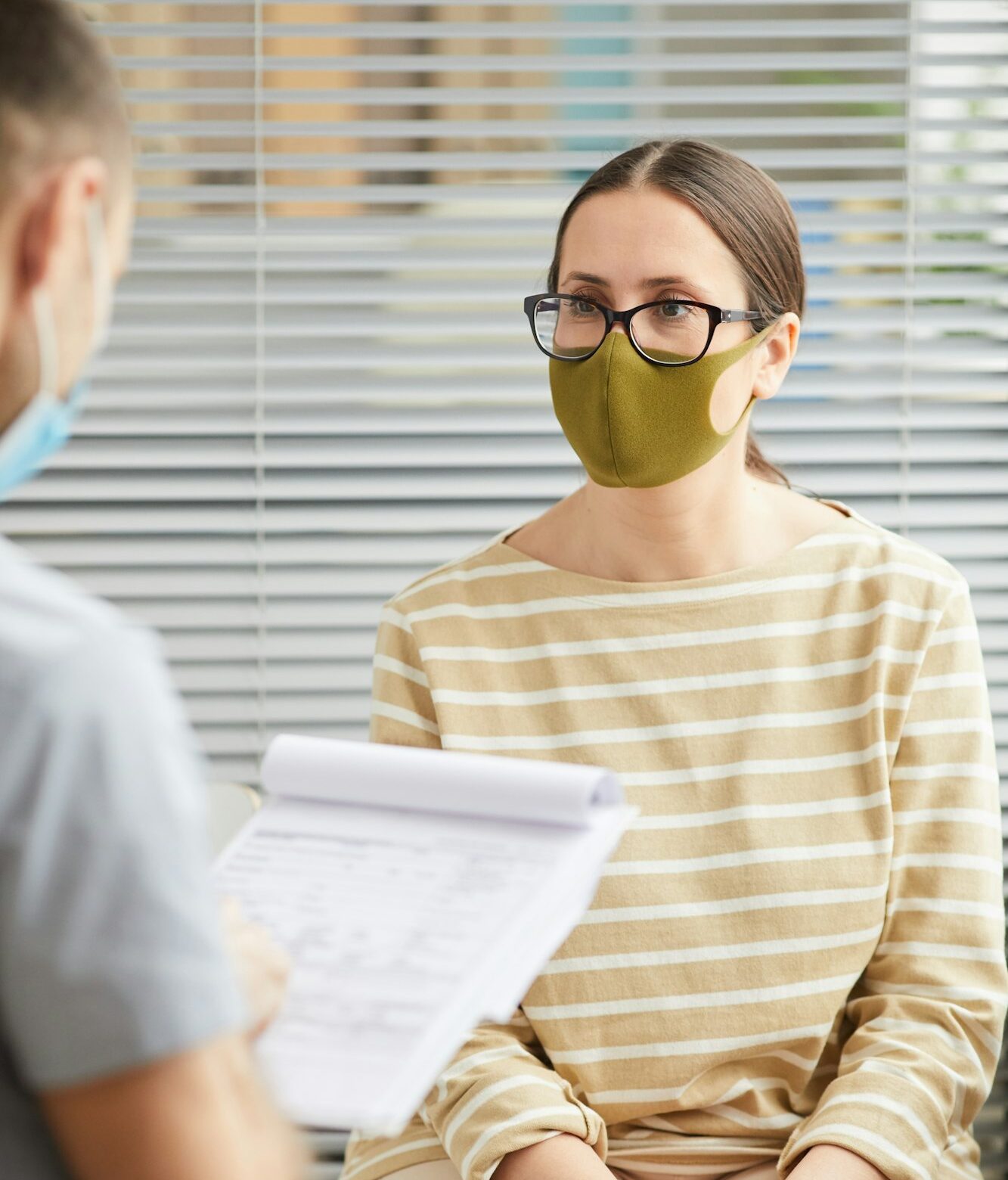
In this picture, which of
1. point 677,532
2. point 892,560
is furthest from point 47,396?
point 892,560

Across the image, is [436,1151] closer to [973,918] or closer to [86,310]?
[973,918]

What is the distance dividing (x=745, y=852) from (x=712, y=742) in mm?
121

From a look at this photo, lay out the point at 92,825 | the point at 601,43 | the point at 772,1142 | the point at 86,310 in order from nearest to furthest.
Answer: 1. the point at 92,825
2. the point at 86,310
3. the point at 772,1142
4. the point at 601,43

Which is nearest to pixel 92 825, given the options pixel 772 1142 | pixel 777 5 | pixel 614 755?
pixel 614 755

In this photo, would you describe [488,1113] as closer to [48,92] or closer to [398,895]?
[398,895]

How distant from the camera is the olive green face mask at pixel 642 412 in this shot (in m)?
1.38

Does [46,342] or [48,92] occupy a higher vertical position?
[48,92]

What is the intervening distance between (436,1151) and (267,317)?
118cm

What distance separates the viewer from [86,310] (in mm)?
653

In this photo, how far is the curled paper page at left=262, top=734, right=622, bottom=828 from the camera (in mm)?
887

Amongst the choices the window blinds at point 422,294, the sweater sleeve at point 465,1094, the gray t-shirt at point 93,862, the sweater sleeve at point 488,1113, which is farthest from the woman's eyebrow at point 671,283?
the gray t-shirt at point 93,862

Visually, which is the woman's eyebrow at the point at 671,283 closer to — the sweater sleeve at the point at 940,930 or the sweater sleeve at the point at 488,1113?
the sweater sleeve at the point at 940,930

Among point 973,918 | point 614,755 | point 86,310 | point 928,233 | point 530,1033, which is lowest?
point 530,1033

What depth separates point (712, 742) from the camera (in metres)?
1.40
